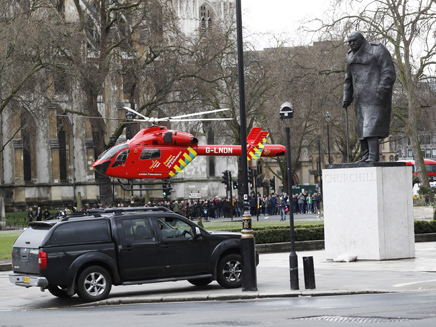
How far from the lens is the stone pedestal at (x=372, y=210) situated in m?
22.0

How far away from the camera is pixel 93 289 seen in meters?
16.4

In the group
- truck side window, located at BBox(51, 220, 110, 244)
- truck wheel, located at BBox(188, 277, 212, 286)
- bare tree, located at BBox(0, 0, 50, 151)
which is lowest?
truck wheel, located at BBox(188, 277, 212, 286)

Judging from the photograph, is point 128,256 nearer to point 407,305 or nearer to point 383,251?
point 407,305

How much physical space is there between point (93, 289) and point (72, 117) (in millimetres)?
60858

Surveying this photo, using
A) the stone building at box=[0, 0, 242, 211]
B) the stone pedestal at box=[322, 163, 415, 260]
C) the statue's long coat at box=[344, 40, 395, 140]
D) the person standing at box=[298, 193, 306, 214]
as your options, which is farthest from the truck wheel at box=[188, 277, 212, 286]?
the stone building at box=[0, 0, 242, 211]

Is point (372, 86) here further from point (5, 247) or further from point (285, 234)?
point (5, 247)

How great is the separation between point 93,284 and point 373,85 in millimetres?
9676

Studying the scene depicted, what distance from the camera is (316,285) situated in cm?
1716

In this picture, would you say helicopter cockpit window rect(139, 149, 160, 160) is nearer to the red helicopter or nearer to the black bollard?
the red helicopter

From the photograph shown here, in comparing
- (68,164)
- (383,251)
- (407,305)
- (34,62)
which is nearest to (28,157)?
(68,164)

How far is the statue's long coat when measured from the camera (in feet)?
72.5

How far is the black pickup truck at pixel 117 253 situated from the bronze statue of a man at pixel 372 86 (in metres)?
6.16

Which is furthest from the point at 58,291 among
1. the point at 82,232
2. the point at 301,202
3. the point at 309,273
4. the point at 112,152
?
the point at 301,202

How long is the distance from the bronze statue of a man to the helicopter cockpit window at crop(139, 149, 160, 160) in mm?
17599
